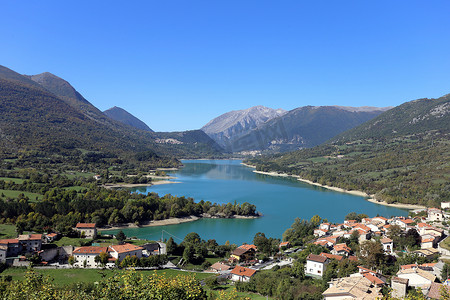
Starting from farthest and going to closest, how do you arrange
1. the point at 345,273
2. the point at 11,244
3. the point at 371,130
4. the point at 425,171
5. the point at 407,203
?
the point at 371,130 → the point at 425,171 → the point at 407,203 → the point at 11,244 → the point at 345,273

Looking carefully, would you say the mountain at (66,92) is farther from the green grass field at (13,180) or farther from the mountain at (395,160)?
the green grass field at (13,180)

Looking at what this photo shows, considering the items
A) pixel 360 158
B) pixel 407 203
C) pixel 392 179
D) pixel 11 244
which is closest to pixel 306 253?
pixel 11 244

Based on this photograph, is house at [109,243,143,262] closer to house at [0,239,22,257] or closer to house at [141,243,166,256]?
house at [141,243,166,256]

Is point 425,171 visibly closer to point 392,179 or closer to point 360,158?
point 392,179

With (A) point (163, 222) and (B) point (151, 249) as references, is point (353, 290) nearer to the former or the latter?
(B) point (151, 249)

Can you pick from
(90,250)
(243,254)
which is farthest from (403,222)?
(90,250)

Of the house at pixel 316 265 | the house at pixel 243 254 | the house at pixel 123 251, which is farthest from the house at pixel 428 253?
the house at pixel 123 251
